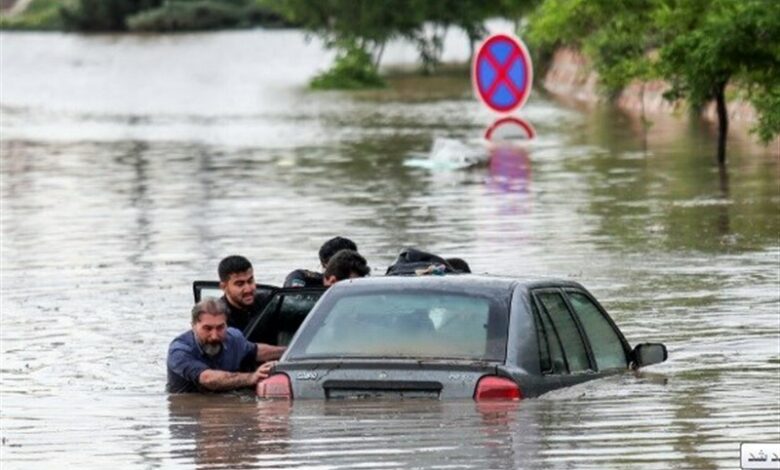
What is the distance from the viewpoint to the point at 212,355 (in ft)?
49.6

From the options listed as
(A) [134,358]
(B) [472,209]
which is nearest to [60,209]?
(B) [472,209]

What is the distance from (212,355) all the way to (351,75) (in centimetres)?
7301

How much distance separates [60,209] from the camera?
35.7 metres

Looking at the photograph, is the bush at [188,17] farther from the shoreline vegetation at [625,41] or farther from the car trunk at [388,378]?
the car trunk at [388,378]

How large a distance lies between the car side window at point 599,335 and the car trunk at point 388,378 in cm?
152

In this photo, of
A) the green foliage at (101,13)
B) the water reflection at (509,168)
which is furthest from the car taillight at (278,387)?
the green foliage at (101,13)

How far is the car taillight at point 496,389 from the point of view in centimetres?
1272

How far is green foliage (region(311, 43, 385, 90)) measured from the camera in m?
87.5

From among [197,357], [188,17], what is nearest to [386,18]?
[188,17]

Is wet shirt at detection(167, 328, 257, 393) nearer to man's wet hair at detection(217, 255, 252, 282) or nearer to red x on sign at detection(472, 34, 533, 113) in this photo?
man's wet hair at detection(217, 255, 252, 282)

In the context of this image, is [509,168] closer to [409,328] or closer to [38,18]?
[409,328]

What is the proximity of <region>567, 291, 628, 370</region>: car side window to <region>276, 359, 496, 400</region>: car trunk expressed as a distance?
1.52 meters

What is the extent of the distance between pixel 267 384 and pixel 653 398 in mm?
2631

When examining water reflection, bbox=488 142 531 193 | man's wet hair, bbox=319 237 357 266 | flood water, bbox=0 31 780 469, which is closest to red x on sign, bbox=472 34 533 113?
flood water, bbox=0 31 780 469
